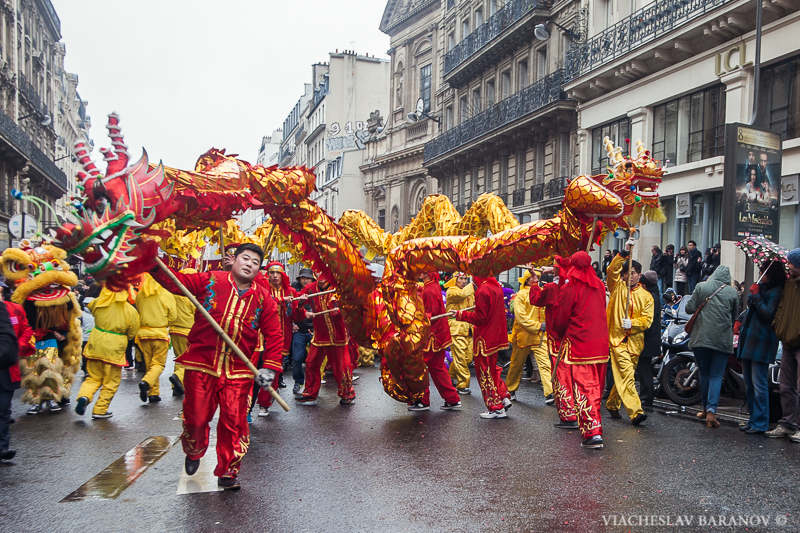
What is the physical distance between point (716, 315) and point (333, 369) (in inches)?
175

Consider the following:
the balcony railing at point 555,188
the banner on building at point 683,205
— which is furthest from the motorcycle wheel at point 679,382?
the balcony railing at point 555,188

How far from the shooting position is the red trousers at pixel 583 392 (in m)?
6.94

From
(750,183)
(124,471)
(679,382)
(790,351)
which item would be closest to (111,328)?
(124,471)

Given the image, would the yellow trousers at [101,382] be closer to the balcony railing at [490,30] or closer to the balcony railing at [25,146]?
the balcony railing at [490,30]

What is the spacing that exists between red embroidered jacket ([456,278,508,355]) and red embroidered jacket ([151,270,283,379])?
3.34m

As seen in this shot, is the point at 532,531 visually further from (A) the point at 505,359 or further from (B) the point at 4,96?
(B) the point at 4,96

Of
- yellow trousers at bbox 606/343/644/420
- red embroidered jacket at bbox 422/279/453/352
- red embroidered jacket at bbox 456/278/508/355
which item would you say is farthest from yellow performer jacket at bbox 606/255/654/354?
red embroidered jacket at bbox 422/279/453/352

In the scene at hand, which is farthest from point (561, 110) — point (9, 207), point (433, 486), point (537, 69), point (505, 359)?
point (9, 207)

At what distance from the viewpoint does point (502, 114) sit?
Answer: 2767 cm

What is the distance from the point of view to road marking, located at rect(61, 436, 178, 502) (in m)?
5.38

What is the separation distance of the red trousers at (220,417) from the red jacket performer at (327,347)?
370 cm

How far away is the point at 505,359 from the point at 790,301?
19.9 feet

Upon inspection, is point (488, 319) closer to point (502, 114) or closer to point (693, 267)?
point (693, 267)

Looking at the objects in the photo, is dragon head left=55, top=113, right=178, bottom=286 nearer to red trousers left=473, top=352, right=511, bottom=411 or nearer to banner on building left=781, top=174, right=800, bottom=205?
red trousers left=473, top=352, right=511, bottom=411
